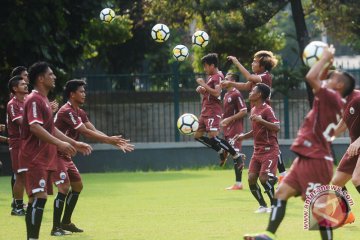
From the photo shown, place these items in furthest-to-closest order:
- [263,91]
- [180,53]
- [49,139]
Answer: [180,53] < [263,91] < [49,139]

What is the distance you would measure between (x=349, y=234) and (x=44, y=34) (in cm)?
1436

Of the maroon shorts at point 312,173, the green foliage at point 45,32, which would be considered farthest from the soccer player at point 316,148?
the green foliage at point 45,32

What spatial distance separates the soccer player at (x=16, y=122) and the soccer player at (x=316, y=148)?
226 inches

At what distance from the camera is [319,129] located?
9.59 metres

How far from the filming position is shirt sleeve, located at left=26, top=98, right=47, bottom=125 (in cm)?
1072

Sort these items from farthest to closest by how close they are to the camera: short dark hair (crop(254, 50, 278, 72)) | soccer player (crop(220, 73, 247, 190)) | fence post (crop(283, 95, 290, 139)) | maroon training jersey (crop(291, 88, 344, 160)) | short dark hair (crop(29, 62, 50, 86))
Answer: fence post (crop(283, 95, 290, 139)), soccer player (crop(220, 73, 247, 190)), short dark hair (crop(254, 50, 278, 72)), short dark hair (crop(29, 62, 50, 86)), maroon training jersey (crop(291, 88, 344, 160))

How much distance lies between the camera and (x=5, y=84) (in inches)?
980

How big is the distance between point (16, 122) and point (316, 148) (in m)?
6.47

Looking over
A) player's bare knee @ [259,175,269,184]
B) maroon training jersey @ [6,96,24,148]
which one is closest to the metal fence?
maroon training jersey @ [6,96,24,148]

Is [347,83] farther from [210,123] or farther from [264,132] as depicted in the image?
[210,123]

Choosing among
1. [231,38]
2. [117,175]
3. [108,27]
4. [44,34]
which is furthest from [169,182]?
[108,27]

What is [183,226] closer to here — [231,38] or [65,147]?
[65,147]

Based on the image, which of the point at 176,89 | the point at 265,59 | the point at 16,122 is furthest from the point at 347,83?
the point at 176,89

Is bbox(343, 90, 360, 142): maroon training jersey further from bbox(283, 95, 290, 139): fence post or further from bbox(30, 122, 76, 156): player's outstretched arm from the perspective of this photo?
bbox(283, 95, 290, 139): fence post
